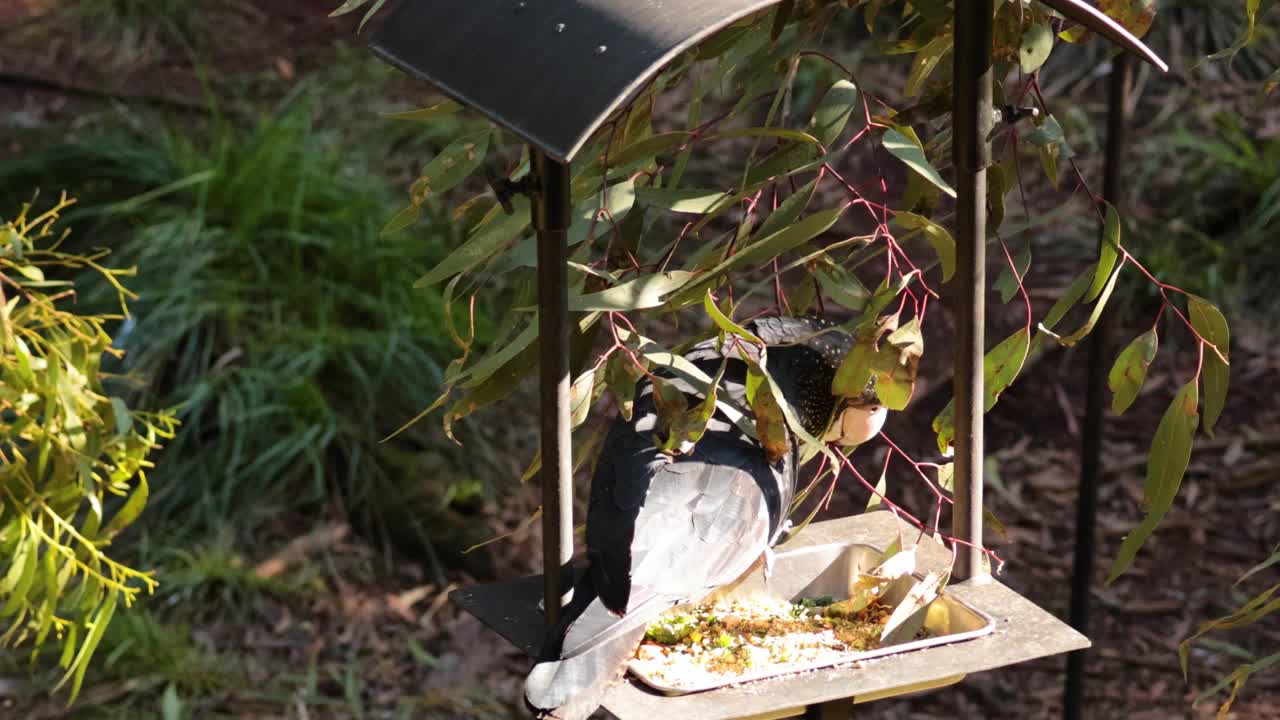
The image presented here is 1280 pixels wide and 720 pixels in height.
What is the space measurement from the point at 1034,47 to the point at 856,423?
355 millimetres

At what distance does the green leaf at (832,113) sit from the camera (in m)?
1.32

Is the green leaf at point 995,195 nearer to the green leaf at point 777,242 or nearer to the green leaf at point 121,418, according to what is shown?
the green leaf at point 777,242

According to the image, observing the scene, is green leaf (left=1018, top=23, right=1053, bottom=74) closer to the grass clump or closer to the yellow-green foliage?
the yellow-green foliage

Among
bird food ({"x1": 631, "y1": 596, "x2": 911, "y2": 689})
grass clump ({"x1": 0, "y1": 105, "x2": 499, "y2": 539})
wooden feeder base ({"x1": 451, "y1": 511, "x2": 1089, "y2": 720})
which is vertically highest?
wooden feeder base ({"x1": 451, "y1": 511, "x2": 1089, "y2": 720})

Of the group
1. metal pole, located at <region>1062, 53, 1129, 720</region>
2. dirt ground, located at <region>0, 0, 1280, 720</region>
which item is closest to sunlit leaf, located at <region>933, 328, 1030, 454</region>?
metal pole, located at <region>1062, 53, 1129, 720</region>

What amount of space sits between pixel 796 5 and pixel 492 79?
45 centimetres

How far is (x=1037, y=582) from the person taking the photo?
3.00 metres

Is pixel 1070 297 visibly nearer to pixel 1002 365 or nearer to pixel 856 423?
pixel 1002 365

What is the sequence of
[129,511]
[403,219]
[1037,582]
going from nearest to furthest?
[403,219] → [129,511] → [1037,582]

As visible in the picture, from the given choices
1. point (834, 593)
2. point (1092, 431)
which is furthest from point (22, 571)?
point (1092, 431)

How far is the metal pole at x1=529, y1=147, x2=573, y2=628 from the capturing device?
3.80ft

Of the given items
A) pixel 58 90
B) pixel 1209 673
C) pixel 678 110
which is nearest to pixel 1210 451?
pixel 1209 673

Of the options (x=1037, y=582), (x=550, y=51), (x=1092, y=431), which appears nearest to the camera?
(x=550, y=51)

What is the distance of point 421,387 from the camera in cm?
304
